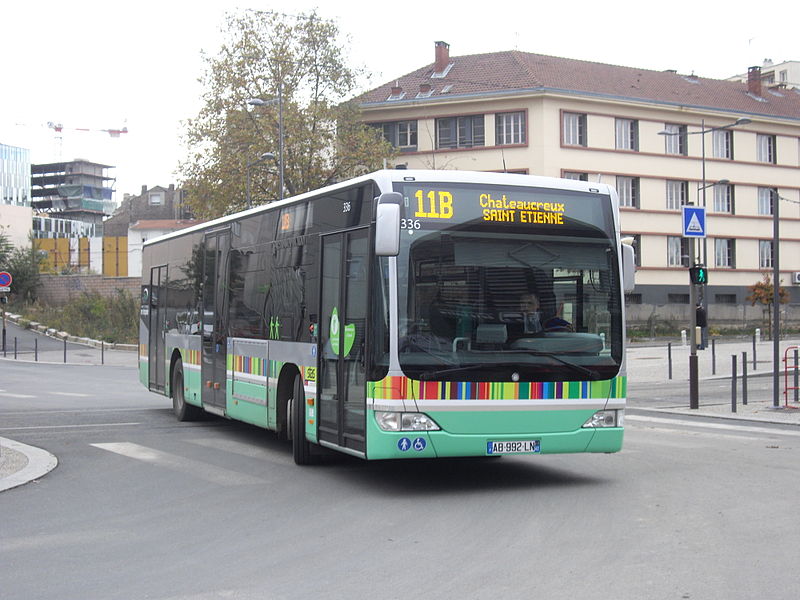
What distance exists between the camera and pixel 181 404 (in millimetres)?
17203

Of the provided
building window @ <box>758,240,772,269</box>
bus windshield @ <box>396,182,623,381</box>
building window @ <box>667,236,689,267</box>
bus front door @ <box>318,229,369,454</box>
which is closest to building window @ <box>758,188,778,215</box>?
building window @ <box>758,240,772,269</box>

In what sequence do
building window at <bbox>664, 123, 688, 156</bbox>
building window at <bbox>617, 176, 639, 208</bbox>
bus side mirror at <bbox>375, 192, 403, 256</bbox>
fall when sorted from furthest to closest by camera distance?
building window at <bbox>664, 123, 688, 156</bbox>
building window at <bbox>617, 176, 639, 208</bbox>
bus side mirror at <bbox>375, 192, 403, 256</bbox>

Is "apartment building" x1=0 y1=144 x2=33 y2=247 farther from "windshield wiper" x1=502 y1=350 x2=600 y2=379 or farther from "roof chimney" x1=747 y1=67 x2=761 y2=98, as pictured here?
"windshield wiper" x1=502 y1=350 x2=600 y2=379

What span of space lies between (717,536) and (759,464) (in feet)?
14.3

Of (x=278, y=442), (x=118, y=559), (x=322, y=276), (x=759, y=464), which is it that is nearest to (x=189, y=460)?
(x=278, y=442)

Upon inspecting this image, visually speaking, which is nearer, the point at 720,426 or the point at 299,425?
the point at 299,425

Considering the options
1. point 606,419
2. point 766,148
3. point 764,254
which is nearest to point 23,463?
point 606,419

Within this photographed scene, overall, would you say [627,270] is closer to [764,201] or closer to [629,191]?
[629,191]

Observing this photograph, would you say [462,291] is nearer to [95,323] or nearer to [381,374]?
[381,374]

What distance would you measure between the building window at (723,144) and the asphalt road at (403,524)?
5392 cm

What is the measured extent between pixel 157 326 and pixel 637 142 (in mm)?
48563

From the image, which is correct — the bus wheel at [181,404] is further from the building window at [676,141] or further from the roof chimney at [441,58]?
the building window at [676,141]

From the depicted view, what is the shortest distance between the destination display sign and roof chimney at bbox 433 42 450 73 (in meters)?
55.9

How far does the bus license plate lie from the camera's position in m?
9.90
